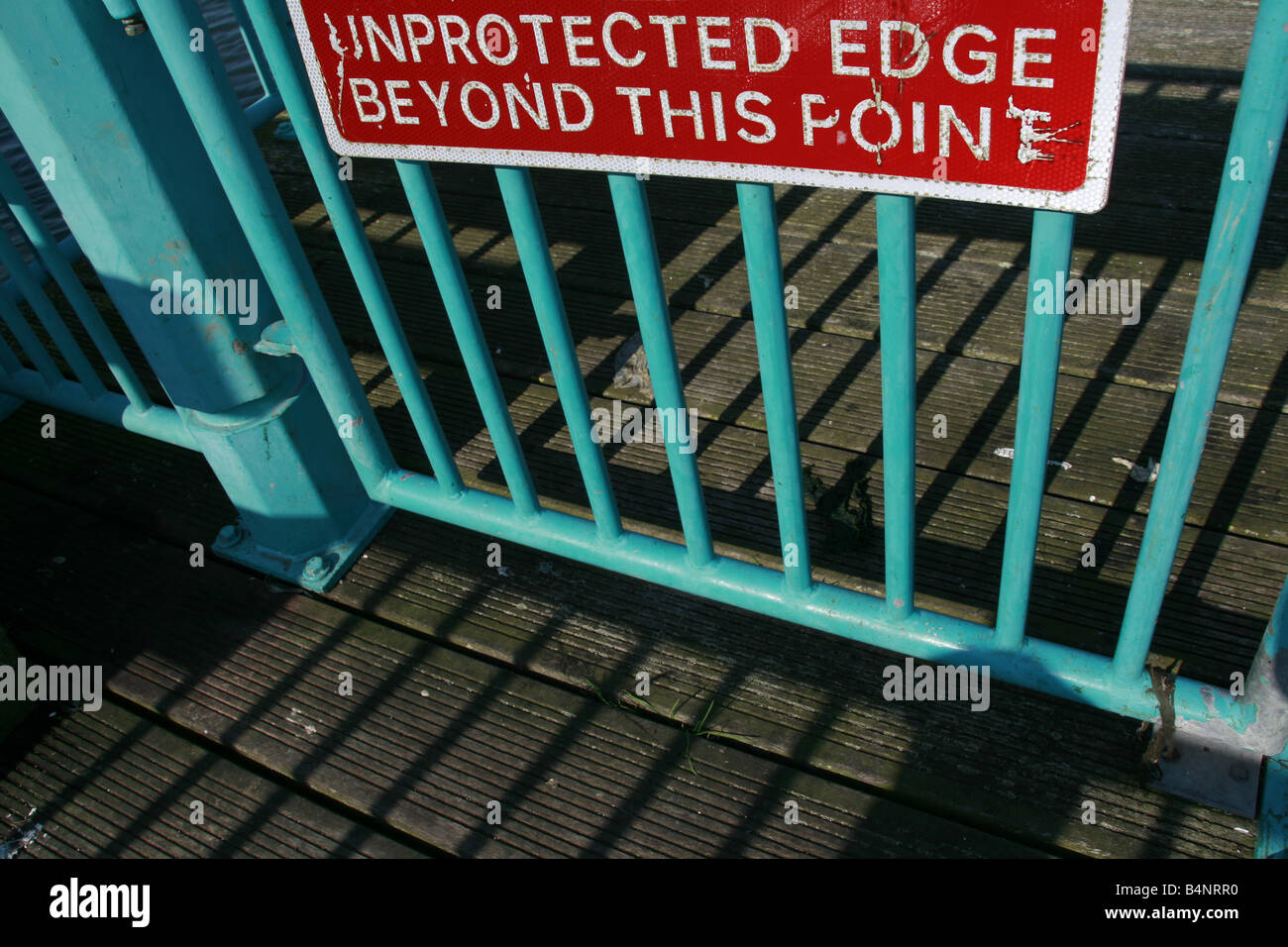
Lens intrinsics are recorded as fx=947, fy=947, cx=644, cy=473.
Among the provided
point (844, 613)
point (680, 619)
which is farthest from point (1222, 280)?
point (680, 619)

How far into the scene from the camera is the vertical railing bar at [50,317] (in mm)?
2129

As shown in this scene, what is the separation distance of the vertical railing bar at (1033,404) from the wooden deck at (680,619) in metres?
0.39

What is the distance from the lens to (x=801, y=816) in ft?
5.28

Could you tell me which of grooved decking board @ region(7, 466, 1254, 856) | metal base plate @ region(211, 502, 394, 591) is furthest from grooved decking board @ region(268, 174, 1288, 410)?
grooved decking board @ region(7, 466, 1254, 856)

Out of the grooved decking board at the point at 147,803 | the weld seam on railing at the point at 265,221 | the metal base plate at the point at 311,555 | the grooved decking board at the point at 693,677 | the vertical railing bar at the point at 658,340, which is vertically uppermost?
the weld seam on railing at the point at 265,221

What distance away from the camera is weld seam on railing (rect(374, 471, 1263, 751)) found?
1425mm

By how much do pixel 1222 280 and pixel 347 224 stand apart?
1.25 metres

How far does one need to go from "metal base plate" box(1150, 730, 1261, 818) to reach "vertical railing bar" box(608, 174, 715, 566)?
2.77 feet

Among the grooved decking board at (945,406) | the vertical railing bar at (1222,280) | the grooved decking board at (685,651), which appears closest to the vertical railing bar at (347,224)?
the grooved decking board at (685,651)

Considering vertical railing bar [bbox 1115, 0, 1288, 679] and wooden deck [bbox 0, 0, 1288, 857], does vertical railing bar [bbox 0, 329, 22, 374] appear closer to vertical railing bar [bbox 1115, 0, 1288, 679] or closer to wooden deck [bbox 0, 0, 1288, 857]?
wooden deck [bbox 0, 0, 1288, 857]

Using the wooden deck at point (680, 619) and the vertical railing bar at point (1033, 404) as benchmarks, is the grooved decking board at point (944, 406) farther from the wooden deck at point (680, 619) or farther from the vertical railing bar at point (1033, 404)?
the vertical railing bar at point (1033, 404)
